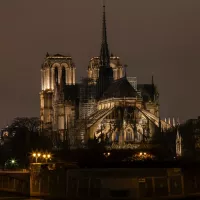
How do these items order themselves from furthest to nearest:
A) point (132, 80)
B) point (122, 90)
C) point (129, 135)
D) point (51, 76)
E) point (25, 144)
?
point (51, 76) → point (132, 80) → point (122, 90) → point (129, 135) → point (25, 144)

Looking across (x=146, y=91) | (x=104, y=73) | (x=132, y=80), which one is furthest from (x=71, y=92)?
(x=146, y=91)

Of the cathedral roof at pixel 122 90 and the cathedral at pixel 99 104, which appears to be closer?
the cathedral at pixel 99 104

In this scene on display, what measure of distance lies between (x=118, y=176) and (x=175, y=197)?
5.39 meters

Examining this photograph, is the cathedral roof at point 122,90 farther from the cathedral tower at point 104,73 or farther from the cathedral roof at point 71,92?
the cathedral roof at point 71,92

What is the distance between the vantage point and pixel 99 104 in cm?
13750

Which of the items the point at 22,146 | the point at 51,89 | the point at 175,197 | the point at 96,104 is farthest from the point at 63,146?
the point at 175,197

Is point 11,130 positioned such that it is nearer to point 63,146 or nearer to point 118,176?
point 63,146

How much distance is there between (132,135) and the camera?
12288 centimetres

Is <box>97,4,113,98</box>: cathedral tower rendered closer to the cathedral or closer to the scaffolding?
the cathedral

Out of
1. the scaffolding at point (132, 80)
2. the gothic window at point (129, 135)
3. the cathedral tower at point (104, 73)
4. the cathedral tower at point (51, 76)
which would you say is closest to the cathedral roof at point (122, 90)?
the cathedral tower at point (104, 73)

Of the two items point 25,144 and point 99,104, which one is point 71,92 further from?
point 25,144

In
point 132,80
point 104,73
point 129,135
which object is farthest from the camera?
point 132,80

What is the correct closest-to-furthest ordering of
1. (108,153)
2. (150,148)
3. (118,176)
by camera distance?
1. (118,176)
2. (108,153)
3. (150,148)

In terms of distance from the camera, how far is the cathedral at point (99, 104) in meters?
123
